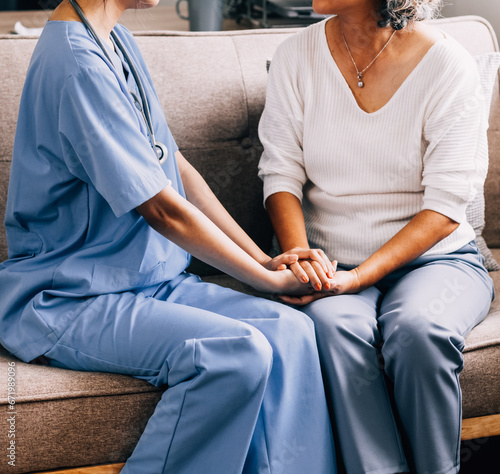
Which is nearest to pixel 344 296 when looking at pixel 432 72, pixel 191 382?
pixel 191 382

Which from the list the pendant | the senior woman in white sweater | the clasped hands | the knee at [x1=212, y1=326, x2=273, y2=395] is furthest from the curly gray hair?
the knee at [x1=212, y1=326, x2=273, y2=395]

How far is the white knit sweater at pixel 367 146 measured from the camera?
127 cm

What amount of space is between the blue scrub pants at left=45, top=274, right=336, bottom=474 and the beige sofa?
55mm

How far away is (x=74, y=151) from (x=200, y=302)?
363 mm

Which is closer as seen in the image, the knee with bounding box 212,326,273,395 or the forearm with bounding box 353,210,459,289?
the knee with bounding box 212,326,273,395

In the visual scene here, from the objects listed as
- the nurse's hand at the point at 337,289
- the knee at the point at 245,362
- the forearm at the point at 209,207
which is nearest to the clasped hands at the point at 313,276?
the nurse's hand at the point at 337,289

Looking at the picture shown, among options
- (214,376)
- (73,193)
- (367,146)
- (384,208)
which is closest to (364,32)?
(367,146)

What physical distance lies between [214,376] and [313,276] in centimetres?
30

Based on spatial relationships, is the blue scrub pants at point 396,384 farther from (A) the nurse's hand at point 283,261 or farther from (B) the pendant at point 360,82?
(B) the pendant at point 360,82

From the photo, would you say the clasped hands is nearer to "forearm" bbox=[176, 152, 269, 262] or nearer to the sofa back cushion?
"forearm" bbox=[176, 152, 269, 262]

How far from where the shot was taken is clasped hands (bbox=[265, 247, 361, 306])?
120 centimetres

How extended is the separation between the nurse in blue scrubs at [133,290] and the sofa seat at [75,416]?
3 cm

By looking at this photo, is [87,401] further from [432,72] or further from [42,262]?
[432,72]

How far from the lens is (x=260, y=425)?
41.3 inches
